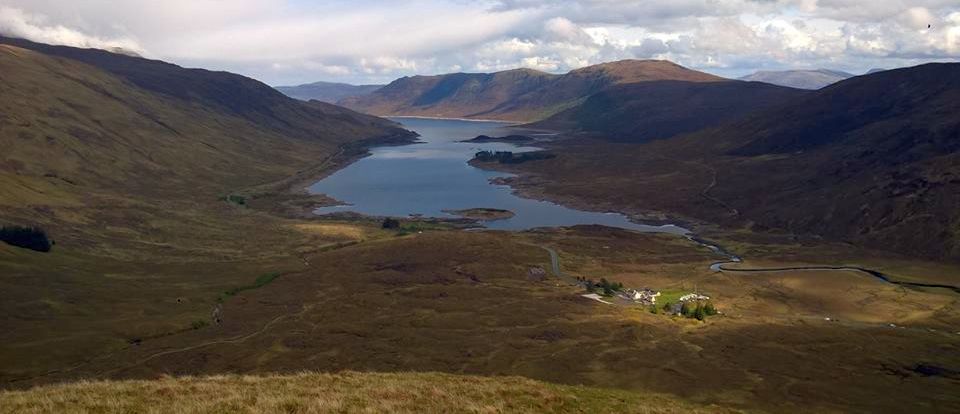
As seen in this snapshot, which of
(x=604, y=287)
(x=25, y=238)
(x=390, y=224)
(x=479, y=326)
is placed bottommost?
(x=479, y=326)

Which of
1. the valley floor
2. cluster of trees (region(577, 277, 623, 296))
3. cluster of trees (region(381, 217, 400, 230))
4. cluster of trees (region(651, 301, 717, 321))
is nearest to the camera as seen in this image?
the valley floor

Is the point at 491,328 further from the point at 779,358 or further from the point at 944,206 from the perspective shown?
the point at 944,206

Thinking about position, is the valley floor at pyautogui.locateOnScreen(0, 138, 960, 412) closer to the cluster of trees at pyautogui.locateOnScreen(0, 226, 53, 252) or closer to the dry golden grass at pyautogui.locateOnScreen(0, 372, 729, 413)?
the dry golden grass at pyautogui.locateOnScreen(0, 372, 729, 413)

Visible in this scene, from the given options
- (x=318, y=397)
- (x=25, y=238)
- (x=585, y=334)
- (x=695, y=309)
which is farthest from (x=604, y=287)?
(x=25, y=238)

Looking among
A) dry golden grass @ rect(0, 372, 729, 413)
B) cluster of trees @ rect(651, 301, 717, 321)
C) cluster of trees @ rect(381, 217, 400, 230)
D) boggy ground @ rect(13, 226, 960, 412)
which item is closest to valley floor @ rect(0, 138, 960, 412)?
dry golden grass @ rect(0, 372, 729, 413)

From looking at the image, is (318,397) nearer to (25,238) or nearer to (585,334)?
(585,334)

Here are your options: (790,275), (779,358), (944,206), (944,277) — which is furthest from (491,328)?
(944,206)
